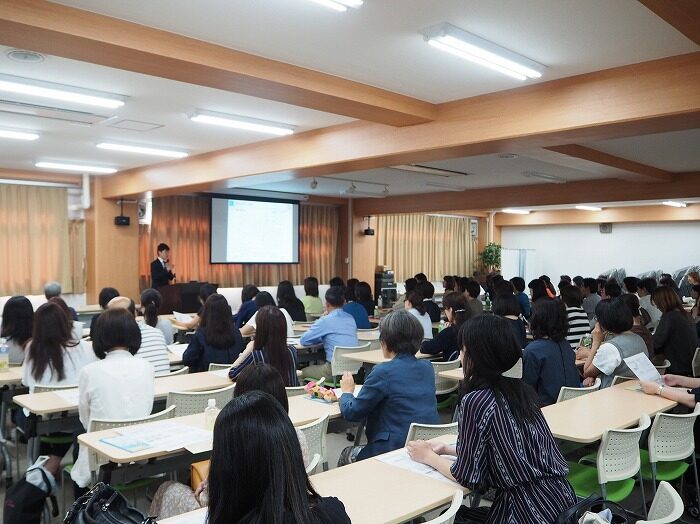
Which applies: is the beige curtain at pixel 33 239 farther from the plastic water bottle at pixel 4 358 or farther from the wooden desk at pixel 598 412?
the wooden desk at pixel 598 412

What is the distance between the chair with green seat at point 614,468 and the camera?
3.07 meters

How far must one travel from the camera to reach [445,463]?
255 centimetres

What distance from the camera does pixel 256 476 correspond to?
1.40m

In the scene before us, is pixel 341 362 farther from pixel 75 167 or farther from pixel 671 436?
pixel 75 167

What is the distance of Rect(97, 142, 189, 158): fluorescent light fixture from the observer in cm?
749

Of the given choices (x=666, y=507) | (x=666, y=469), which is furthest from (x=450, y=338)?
(x=666, y=507)

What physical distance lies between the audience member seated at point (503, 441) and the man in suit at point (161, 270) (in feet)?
28.2

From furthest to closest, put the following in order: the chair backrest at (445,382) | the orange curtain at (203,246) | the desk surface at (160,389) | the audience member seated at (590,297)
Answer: the orange curtain at (203,246)
the audience member seated at (590,297)
the chair backrest at (445,382)
the desk surface at (160,389)

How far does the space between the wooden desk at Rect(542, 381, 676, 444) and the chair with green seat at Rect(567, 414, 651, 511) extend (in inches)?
3.1

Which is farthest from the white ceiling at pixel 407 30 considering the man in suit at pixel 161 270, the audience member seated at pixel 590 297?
the man in suit at pixel 161 270

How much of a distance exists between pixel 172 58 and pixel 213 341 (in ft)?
7.36

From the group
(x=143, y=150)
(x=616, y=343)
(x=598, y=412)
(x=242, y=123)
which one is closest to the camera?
(x=598, y=412)

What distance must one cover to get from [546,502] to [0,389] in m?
4.45

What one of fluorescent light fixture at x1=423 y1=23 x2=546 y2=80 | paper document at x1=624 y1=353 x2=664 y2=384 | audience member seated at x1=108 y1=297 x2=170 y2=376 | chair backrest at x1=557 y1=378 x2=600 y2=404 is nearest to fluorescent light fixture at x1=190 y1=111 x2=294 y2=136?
audience member seated at x1=108 y1=297 x2=170 y2=376
